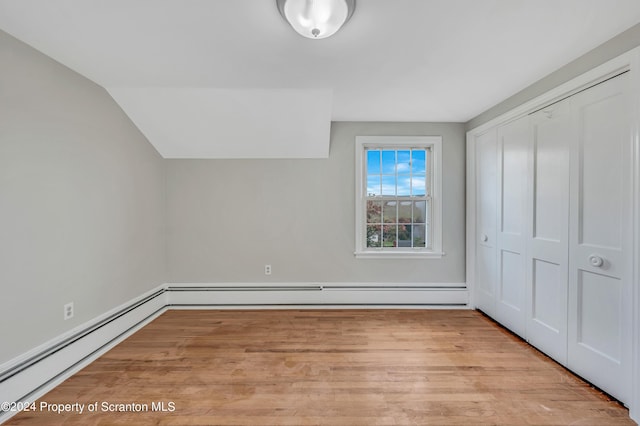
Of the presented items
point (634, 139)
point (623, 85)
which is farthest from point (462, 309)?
point (623, 85)

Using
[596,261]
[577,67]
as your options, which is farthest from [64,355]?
[577,67]

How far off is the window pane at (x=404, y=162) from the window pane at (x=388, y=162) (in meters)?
0.06

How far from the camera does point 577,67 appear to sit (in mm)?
1864

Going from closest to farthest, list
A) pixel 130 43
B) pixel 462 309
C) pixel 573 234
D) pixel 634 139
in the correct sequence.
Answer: pixel 634 139, pixel 130 43, pixel 573 234, pixel 462 309

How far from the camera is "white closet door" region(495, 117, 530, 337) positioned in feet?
7.84

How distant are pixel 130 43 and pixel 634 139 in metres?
3.07

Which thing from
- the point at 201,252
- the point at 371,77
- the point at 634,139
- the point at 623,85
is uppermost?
the point at 371,77

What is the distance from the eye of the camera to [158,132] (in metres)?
2.79

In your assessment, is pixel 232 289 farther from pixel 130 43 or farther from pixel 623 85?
pixel 623 85

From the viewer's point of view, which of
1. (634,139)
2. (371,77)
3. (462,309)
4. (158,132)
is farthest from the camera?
(462,309)

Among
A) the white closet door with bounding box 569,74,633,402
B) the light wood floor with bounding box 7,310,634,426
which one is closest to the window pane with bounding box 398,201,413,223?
the light wood floor with bounding box 7,310,634,426

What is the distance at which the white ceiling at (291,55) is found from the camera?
4.62 feet

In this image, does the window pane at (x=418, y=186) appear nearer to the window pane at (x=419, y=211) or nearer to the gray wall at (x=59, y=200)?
the window pane at (x=419, y=211)

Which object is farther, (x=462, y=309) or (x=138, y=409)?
(x=462, y=309)
